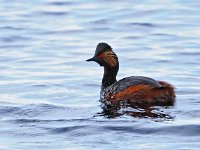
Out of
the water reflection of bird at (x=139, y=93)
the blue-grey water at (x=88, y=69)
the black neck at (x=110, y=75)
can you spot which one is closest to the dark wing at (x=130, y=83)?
the water reflection of bird at (x=139, y=93)

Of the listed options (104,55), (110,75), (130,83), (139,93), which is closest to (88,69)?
(110,75)

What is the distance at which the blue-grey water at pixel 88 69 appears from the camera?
42.8 feet

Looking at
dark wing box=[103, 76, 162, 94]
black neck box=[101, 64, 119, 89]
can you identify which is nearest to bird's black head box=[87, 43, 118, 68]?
black neck box=[101, 64, 119, 89]

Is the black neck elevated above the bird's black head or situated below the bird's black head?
below

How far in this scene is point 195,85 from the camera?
17.0 m

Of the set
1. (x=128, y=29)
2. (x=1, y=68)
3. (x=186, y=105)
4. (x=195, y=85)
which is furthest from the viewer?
(x=128, y=29)

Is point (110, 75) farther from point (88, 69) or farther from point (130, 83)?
point (88, 69)

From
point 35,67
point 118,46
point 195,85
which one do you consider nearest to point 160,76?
point 195,85

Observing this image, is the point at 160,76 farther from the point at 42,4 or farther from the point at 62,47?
the point at 42,4

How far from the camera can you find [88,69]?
19.4 m

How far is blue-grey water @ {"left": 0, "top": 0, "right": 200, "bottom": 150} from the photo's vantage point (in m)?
13.0

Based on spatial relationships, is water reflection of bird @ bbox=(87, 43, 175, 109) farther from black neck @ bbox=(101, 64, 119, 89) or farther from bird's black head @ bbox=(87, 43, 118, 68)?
bird's black head @ bbox=(87, 43, 118, 68)

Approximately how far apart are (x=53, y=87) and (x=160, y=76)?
2.23m

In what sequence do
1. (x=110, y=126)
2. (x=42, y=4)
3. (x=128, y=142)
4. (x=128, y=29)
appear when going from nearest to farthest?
(x=128, y=142) → (x=110, y=126) → (x=128, y=29) → (x=42, y=4)
